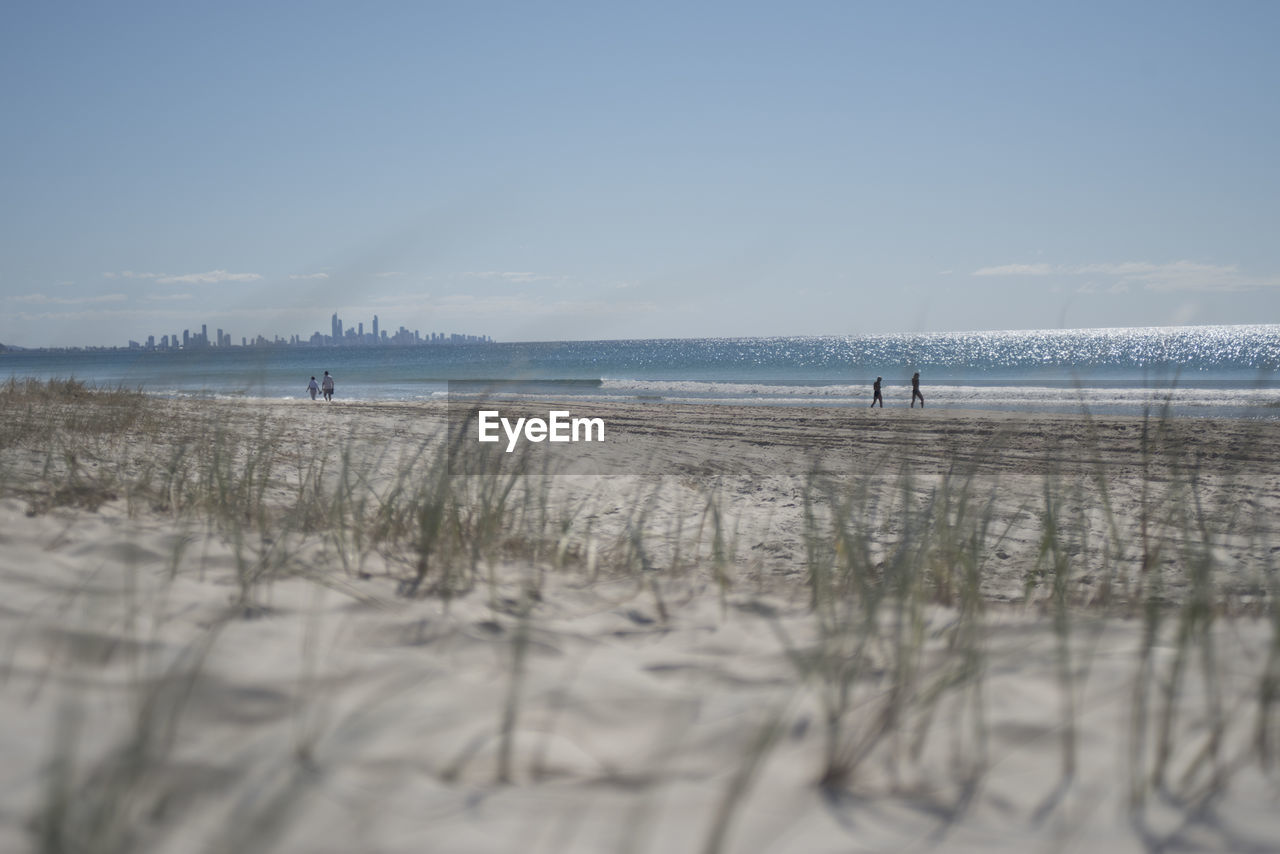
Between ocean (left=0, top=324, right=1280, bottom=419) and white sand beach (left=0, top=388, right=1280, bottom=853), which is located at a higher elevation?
ocean (left=0, top=324, right=1280, bottom=419)

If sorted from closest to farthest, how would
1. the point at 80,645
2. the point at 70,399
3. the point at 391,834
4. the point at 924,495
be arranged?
1. the point at 391,834
2. the point at 80,645
3. the point at 924,495
4. the point at 70,399

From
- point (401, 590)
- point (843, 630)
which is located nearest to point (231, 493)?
point (401, 590)

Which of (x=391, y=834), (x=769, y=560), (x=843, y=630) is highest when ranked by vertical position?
(x=843, y=630)

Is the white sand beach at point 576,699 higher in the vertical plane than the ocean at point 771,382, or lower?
lower

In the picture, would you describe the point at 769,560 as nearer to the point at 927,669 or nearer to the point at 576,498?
the point at 576,498

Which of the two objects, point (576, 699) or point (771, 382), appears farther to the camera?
point (771, 382)

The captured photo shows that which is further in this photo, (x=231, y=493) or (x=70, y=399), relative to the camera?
(x=70, y=399)

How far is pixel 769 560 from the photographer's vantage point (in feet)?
12.9

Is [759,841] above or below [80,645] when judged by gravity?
below

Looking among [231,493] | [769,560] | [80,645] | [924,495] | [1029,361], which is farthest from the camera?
[1029,361]

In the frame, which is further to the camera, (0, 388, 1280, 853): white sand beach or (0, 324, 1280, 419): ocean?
(0, 324, 1280, 419): ocean

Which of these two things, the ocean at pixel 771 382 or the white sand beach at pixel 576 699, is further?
the ocean at pixel 771 382

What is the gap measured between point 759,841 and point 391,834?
0.51m

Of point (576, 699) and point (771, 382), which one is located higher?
point (771, 382)
